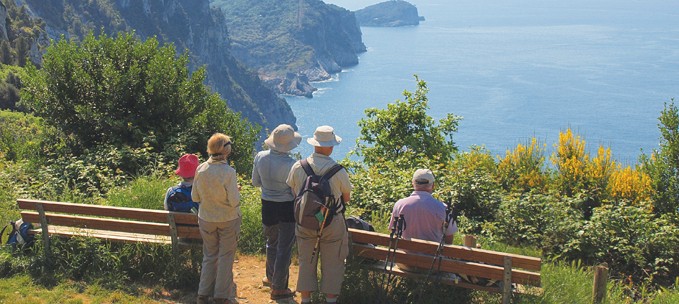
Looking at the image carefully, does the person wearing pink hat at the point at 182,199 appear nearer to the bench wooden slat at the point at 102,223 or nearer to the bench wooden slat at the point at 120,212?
the bench wooden slat at the point at 120,212

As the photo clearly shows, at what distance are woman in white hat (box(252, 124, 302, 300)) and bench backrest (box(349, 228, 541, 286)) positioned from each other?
2.76 feet

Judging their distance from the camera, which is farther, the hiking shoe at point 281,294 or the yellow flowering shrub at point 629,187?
the yellow flowering shrub at point 629,187

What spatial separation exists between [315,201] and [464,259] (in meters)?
1.50

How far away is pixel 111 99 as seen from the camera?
13805 millimetres

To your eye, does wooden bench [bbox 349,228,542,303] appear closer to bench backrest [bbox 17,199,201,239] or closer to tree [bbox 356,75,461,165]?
bench backrest [bbox 17,199,201,239]

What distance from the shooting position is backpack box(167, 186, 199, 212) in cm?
682

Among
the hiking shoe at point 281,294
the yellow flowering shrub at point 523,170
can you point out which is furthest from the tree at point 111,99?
the yellow flowering shrub at point 523,170

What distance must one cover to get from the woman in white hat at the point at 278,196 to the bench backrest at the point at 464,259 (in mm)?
842

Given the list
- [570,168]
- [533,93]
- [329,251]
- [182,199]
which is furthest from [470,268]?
[533,93]

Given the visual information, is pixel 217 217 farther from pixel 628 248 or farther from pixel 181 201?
pixel 628 248

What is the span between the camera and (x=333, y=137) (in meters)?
5.93

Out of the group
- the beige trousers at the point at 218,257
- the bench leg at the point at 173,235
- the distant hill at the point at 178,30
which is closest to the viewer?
the beige trousers at the point at 218,257

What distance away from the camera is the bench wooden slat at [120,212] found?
6.74 metres

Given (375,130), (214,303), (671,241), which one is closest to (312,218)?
(214,303)
